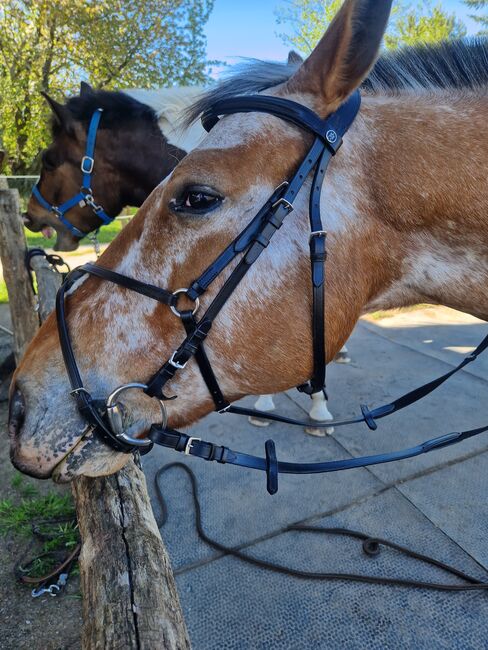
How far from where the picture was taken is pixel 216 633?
207 centimetres

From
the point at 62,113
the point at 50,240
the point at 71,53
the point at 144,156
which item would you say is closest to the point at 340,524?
the point at 144,156

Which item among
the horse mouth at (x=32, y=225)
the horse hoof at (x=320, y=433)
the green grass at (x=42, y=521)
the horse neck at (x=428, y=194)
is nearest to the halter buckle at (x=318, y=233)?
the horse neck at (x=428, y=194)

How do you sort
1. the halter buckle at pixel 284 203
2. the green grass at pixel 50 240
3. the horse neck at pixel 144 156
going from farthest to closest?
the green grass at pixel 50 240 → the horse neck at pixel 144 156 → the halter buckle at pixel 284 203

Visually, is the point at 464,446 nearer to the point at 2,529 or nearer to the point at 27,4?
the point at 2,529

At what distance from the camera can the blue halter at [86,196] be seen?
358cm

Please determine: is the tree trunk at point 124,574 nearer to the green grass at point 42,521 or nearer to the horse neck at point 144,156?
the green grass at point 42,521

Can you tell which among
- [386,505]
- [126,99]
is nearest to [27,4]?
[126,99]

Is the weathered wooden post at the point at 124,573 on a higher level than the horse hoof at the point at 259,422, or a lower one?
higher

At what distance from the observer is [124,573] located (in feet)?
4.41

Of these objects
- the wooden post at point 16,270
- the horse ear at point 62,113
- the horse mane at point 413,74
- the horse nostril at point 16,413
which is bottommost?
the wooden post at point 16,270

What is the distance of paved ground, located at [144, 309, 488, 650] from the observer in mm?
2057

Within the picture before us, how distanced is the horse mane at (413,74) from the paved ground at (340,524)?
241cm

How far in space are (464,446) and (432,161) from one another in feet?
9.58

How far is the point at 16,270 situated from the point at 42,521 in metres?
2.35
